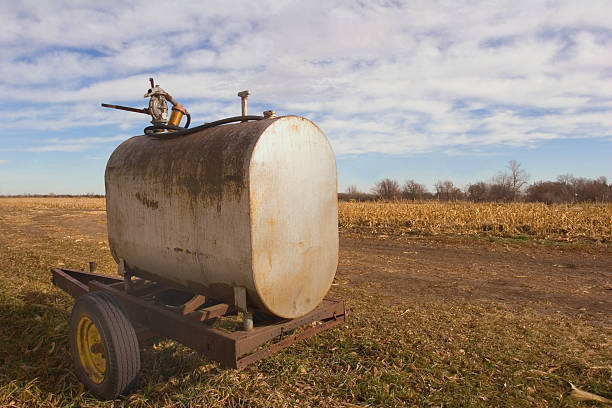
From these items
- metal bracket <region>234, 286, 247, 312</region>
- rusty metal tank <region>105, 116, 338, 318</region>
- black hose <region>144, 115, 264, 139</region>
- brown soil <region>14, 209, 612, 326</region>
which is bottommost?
brown soil <region>14, 209, 612, 326</region>

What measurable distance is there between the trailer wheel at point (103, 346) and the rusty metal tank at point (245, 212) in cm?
62

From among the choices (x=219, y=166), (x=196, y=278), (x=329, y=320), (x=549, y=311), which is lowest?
(x=549, y=311)

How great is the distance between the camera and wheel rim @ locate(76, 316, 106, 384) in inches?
137

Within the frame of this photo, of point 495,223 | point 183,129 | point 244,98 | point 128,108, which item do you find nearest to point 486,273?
point 495,223

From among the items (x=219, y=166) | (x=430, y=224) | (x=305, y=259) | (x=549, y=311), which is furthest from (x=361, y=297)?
(x=430, y=224)

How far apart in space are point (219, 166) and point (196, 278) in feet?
3.44

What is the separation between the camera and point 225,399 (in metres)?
3.21

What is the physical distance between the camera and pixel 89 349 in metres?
3.59

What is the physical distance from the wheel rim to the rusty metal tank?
72cm

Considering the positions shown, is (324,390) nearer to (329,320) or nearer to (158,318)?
(329,320)

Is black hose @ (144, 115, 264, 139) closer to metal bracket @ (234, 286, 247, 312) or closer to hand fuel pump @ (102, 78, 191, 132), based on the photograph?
hand fuel pump @ (102, 78, 191, 132)

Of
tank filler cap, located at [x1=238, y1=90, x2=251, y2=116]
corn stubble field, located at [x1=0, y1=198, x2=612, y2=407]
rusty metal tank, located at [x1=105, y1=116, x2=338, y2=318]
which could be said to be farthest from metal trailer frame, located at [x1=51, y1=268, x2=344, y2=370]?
tank filler cap, located at [x1=238, y1=90, x2=251, y2=116]

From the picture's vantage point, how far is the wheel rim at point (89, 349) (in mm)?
3479

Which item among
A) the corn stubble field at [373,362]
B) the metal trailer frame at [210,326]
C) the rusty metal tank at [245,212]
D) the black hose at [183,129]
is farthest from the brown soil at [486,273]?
the black hose at [183,129]
